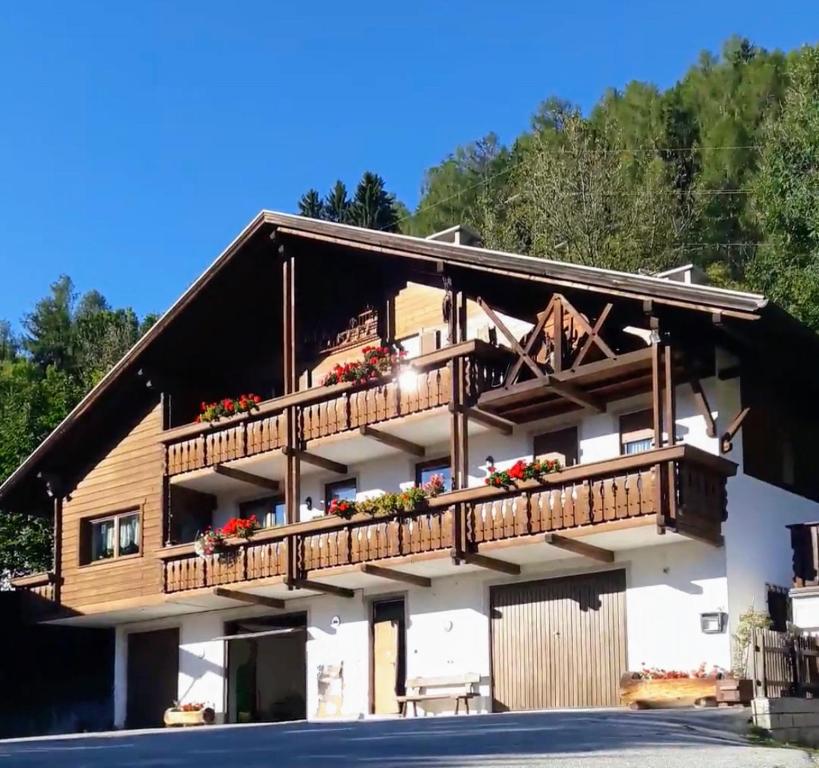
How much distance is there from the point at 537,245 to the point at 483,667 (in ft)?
68.4

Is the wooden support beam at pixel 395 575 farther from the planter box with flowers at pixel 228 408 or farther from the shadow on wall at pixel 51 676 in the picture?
the shadow on wall at pixel 51 676

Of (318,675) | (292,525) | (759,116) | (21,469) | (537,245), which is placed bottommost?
(318,675)

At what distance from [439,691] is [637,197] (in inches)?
896

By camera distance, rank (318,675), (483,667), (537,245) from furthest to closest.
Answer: (537,245)
(318,675)
(483,667)

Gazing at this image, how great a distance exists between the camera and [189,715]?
26.3m

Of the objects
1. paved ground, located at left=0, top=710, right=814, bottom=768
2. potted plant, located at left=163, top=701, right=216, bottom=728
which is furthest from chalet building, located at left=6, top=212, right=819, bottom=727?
paved ground, located at left=0, top=710, right=814, bottom=768

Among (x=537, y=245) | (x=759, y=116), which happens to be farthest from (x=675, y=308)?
(x=759, y=116)

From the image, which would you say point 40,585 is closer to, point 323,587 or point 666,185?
point 323,587

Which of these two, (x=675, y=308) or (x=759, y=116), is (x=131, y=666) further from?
(x=759, y=116)

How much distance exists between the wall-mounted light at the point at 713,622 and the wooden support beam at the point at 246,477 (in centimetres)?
964

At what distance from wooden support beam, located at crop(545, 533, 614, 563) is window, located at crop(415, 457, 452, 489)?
12.0 feet

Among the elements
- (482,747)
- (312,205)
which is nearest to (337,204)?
(312,205)

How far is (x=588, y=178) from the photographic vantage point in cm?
4103

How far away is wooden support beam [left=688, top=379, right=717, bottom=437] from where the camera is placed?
20.1 m
